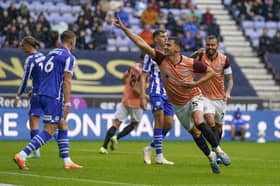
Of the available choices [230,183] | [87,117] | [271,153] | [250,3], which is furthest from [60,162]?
[250,3]

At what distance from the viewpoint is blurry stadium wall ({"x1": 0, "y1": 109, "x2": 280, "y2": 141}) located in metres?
30.2

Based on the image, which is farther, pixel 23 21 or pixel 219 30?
pixel 219 30

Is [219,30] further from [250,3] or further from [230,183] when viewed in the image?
[230,183]

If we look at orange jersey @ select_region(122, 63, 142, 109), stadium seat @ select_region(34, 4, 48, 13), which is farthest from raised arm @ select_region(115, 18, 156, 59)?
stadium seat @ select_region(34, 4, 48, 13)

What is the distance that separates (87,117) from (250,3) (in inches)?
490

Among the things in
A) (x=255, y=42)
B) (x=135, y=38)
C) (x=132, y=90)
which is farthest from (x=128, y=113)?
(x=255, y=42)

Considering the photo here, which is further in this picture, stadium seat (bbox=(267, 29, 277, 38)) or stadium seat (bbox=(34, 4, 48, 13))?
stadium seat (bbox=(267, 29, 277, 38))

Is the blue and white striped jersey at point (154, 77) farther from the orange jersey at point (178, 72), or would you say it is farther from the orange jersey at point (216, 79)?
the orange jersey at point (178, 72)

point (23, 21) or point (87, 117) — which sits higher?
point (23, 21)

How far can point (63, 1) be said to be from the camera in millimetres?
38438

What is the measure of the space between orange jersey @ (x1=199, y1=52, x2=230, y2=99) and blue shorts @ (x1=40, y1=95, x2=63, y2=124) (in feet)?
12.1

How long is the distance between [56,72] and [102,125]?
48.7ft

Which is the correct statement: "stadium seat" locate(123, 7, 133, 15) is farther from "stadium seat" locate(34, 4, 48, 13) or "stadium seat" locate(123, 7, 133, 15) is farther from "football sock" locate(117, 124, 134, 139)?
"football sock" locate(117, 124, 134, 139)

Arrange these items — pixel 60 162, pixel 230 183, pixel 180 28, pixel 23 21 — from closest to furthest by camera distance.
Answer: pixel 230 183, pixel 60 162, pixel 23 21, pixel 180 28
